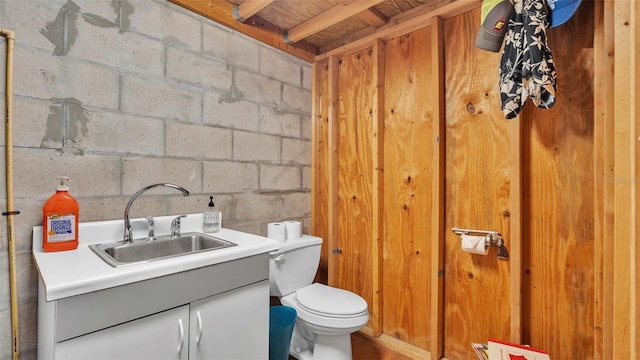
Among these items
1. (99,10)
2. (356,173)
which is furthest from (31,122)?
(356,173)

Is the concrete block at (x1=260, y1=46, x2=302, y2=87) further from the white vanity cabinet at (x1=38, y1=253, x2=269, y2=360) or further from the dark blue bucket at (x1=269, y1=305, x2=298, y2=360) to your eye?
the dark blue bucket at (x1=269, y1=305, x2=298, y2=360)

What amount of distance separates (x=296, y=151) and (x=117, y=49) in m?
1.26

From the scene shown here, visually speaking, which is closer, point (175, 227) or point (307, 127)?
point (175, 227)

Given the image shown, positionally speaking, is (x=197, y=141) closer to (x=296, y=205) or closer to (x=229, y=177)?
(x=229, y=177)

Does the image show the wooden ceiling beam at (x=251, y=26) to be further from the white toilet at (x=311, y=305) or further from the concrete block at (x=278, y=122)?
the white toilet at (x=311, y=305)

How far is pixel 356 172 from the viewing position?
7.29 ft

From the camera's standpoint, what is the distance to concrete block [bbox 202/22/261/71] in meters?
1.74

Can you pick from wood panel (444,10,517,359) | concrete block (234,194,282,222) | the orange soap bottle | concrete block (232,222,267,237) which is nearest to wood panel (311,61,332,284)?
concrete block (234,194,282,222)

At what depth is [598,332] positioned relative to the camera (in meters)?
1.27

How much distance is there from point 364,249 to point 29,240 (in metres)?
1.85

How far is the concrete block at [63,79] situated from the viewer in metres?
1.16

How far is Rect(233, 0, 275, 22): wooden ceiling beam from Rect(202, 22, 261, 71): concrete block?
11cm

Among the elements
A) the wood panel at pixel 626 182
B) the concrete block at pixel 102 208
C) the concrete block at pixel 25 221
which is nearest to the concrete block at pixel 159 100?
the concrete block at pixel 102 208

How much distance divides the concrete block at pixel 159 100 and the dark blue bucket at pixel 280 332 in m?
1.24
